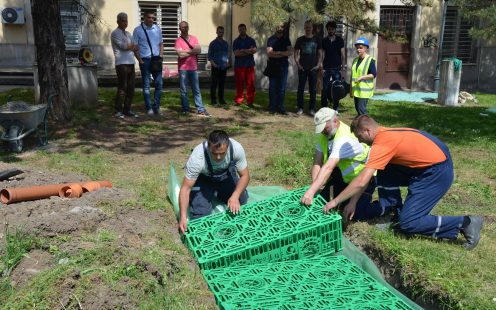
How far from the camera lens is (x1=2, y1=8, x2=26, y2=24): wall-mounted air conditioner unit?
15.6 metres

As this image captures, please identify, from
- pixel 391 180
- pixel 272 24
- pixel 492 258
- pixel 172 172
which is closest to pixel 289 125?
pixel 272 24

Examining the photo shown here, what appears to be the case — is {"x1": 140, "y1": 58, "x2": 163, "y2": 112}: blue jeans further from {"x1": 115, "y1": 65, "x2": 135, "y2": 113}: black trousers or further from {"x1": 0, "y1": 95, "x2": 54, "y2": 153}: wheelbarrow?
{"x1": 0, "y1": 95, "x2": 54, "y2": 153}: wheelbarrow

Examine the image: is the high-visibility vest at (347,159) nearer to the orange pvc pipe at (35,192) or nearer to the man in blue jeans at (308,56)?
the orange pvc pipe at (35,192)

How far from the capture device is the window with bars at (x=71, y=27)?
16.5 metres

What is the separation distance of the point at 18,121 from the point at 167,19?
959 centimetres

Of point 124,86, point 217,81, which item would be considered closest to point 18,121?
point 124,86

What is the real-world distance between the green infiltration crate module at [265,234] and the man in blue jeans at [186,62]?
638 centimetres

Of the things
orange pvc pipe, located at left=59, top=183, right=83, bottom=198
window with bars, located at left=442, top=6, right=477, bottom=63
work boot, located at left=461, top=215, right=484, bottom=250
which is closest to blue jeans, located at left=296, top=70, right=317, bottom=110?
orange pvc pipe, located at left=59, top=183, right=83, bottom=198

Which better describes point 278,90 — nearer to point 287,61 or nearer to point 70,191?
point 287,61

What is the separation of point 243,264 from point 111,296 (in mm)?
1203

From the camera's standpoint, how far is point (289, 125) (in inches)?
419

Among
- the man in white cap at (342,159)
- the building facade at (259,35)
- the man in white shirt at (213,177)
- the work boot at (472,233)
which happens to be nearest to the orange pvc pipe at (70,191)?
the man in white shirt at (213,177)

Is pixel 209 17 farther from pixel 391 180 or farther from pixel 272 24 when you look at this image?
pixel 391 180

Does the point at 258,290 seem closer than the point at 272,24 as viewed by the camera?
Yes
